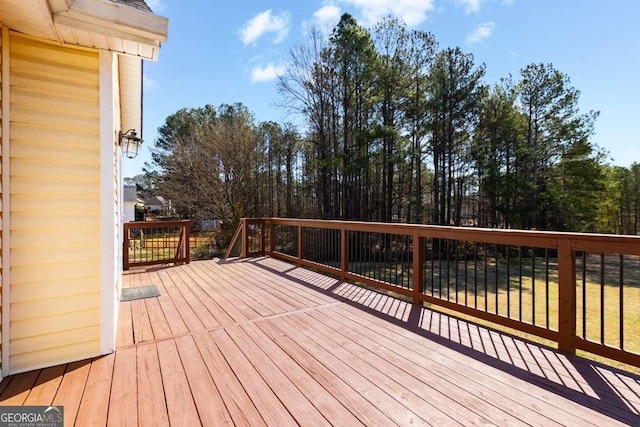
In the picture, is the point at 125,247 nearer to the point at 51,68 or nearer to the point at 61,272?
the point at 61,272

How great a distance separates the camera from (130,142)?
4.12 meters

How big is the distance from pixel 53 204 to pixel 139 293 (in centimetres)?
230

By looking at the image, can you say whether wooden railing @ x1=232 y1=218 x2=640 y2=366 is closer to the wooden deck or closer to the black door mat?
the wooden deck

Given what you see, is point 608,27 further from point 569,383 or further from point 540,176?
point 540,176

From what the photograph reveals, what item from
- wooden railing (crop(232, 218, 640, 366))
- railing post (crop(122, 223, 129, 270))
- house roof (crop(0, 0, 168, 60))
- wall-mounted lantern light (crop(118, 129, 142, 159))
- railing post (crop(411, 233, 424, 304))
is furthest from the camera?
railing post (crop(122, 223, 129, 270))

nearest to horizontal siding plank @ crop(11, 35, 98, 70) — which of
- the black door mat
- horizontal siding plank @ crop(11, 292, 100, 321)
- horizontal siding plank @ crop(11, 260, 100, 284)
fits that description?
horizontal siding plank @ crop(11, 260, 100, 284)

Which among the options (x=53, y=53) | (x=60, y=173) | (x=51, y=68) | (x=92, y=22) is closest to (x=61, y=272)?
(x=60, y=173)

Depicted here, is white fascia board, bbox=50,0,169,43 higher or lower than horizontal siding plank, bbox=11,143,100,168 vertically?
higher

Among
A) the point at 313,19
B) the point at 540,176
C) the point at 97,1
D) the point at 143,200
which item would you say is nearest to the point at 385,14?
the point at 313,19

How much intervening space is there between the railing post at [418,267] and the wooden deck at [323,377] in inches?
10.2

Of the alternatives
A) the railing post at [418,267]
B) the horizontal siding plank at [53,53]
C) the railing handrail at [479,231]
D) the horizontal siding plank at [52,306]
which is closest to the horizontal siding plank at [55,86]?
the horizontal siding plank at [53,53]

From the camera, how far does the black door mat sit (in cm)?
386

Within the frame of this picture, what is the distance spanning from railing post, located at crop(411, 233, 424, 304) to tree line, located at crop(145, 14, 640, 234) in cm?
962

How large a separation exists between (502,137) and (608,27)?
8.37m
